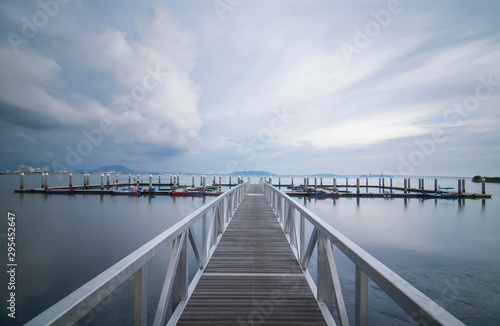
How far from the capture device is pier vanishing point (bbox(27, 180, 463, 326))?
3.78 feet

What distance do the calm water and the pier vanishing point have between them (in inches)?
134

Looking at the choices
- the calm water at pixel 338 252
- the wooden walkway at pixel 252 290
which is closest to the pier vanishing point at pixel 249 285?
the wooden walkway at pixel 252 290

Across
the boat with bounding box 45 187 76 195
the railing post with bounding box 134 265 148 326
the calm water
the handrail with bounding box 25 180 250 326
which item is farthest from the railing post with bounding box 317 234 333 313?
the boat with bounding box 45 187 76 195

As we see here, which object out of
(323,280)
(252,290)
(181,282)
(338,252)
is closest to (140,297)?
(181,282)

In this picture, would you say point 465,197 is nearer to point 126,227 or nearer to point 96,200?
point 126,227

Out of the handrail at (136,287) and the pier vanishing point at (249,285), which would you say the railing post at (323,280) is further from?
the handrail at (136,287)

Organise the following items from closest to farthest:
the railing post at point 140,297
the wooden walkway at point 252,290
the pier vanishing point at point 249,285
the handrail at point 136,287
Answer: the handrail at point 136,287
the pier vanishing point at point 249,285
the railing post at point 140,297
the wooden walkway at point 252,290

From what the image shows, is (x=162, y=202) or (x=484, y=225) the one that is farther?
(x=162, y=202)

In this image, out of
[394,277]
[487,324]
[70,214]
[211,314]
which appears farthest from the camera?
[70,214]

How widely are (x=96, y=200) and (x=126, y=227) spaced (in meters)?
12.8

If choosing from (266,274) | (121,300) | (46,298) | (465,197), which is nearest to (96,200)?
(46,298)

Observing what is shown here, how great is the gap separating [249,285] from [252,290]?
0.47 ft

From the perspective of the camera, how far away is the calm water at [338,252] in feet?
22.5

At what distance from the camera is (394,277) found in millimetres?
1369
